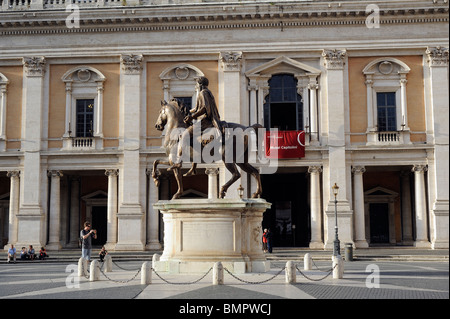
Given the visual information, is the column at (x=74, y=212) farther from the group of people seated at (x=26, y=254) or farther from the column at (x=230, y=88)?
the column at (x=230, y=88)

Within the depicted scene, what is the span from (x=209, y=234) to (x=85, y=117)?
73.3 feet

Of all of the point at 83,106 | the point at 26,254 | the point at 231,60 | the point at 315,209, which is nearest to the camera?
the point at 26,254

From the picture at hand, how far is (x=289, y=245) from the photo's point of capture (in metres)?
38.0

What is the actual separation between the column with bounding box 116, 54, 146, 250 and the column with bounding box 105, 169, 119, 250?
47 centimetres

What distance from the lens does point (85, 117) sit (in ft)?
119

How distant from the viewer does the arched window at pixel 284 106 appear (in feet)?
117

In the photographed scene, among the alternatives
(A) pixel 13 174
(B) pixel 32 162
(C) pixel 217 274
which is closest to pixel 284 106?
(B) pixel 32 162

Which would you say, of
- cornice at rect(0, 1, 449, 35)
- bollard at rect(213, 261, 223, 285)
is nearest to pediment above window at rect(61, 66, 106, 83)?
cornice at rect(0, 1, 449, 35)

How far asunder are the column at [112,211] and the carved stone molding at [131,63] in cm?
597

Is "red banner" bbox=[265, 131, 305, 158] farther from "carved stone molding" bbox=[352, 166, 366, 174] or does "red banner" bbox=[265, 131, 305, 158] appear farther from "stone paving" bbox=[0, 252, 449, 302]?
"stone paving" bbox=[0, 252, 449, 302]

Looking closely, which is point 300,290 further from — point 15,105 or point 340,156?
point 15,105

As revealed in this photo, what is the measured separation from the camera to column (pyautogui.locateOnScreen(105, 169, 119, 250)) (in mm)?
34781

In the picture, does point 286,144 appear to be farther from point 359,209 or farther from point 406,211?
point 406,211
